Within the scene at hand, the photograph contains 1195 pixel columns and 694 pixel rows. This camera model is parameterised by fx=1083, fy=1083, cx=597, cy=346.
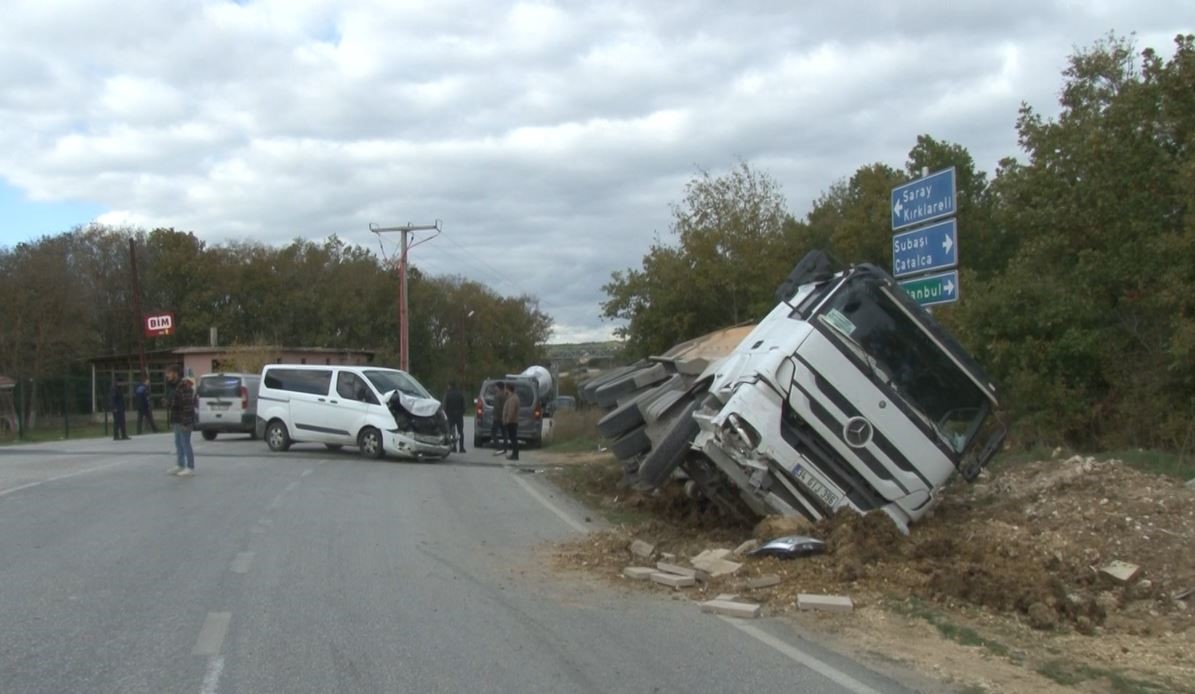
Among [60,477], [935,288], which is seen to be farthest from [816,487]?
[60,477]

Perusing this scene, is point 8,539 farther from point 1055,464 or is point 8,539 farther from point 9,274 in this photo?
point 9,274

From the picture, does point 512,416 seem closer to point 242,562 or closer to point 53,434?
point 242,562

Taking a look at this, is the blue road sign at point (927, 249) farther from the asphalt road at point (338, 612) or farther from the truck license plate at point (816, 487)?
the asphalt road at point (338, 612)

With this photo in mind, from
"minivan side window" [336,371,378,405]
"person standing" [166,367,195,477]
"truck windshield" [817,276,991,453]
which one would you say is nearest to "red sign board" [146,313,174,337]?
"minivan side window" [336,371,378,405]

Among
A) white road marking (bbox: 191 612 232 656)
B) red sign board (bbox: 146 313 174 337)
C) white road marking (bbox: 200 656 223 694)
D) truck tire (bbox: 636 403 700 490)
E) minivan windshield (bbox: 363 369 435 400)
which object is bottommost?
white road marking (bbox: 191 612 232 656)

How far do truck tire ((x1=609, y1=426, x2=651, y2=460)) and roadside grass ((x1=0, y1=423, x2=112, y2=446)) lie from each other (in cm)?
2590

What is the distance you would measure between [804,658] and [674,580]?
7.29 feet

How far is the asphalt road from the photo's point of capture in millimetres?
6191

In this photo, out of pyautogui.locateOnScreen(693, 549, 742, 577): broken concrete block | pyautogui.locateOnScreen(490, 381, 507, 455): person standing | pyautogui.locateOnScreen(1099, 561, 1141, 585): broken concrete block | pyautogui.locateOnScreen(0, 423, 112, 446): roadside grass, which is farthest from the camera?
pyautogui.locateOnScreen(0, 423, 112, 446): roadside grass

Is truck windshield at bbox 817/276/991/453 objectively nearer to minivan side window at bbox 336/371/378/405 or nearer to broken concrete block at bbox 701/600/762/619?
broken concrete block at bbox 701/600/762/619

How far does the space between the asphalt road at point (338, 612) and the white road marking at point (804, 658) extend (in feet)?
0.07

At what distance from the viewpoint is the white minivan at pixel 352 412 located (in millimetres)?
22000

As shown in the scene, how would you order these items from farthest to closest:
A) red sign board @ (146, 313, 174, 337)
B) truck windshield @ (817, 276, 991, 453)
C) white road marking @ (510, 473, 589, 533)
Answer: red sign board @ (146, 313, 174, 337), white road marking @ (510, 473, 589, 533), truck windshield @ (817, 276, 991, 453)

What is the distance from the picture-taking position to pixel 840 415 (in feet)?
33.2
